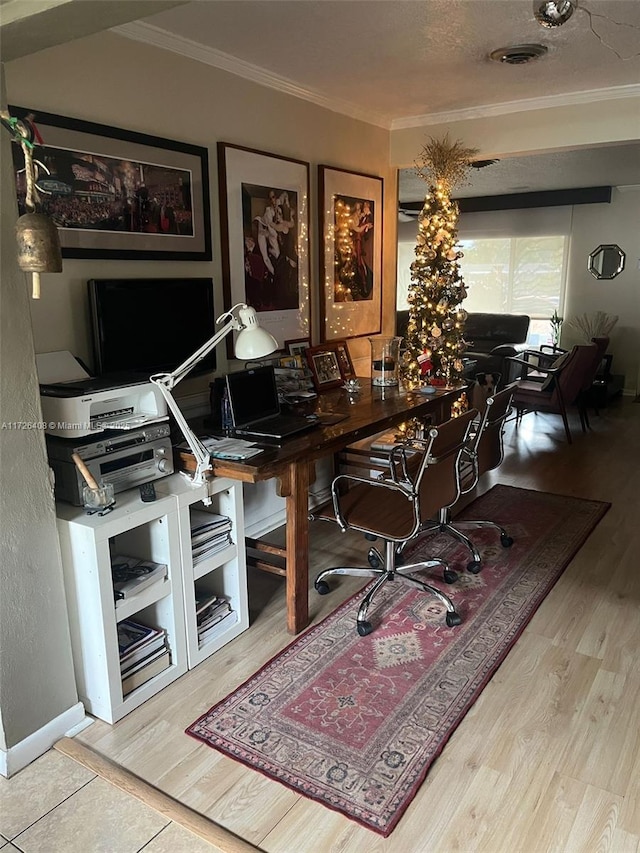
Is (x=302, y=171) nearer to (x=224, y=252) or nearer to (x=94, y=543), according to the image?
(x=224, y=252)

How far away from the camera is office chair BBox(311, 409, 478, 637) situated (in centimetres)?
266

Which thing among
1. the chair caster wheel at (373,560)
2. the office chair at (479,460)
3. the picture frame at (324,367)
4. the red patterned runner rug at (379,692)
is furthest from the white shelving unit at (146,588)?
the picture frame at (324,367)

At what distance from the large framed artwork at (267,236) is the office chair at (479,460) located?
4.02 feet

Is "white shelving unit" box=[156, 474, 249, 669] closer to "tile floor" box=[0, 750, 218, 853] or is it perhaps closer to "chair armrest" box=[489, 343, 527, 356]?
"tile floor" box=[0, 750, 218, 853]

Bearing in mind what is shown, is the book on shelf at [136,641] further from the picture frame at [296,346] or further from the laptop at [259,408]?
the picture frame at [296,346]

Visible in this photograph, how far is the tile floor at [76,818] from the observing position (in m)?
1.72

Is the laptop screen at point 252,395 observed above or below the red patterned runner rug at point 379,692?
above

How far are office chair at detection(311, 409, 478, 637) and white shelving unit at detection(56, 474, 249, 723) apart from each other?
1.51 ft

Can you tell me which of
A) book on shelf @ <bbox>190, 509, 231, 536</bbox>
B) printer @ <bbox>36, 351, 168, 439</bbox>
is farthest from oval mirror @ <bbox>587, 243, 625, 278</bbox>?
printer @ <bbox>36, 351, 168, 439</bbox>

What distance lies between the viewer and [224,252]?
3.20 metres

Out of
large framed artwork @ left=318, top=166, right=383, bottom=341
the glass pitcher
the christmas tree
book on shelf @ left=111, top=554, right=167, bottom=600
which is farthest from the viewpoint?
the christmas tree

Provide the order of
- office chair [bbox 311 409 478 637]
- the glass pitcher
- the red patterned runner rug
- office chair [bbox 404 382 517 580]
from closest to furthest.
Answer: the red patterned runner rug
office chair [bbox 311 409 478 637]
office chair [bbox 404 382 517 580]
the glass pitcher

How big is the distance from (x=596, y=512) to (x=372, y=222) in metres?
2.36

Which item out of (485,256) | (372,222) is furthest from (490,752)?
(485,256)
